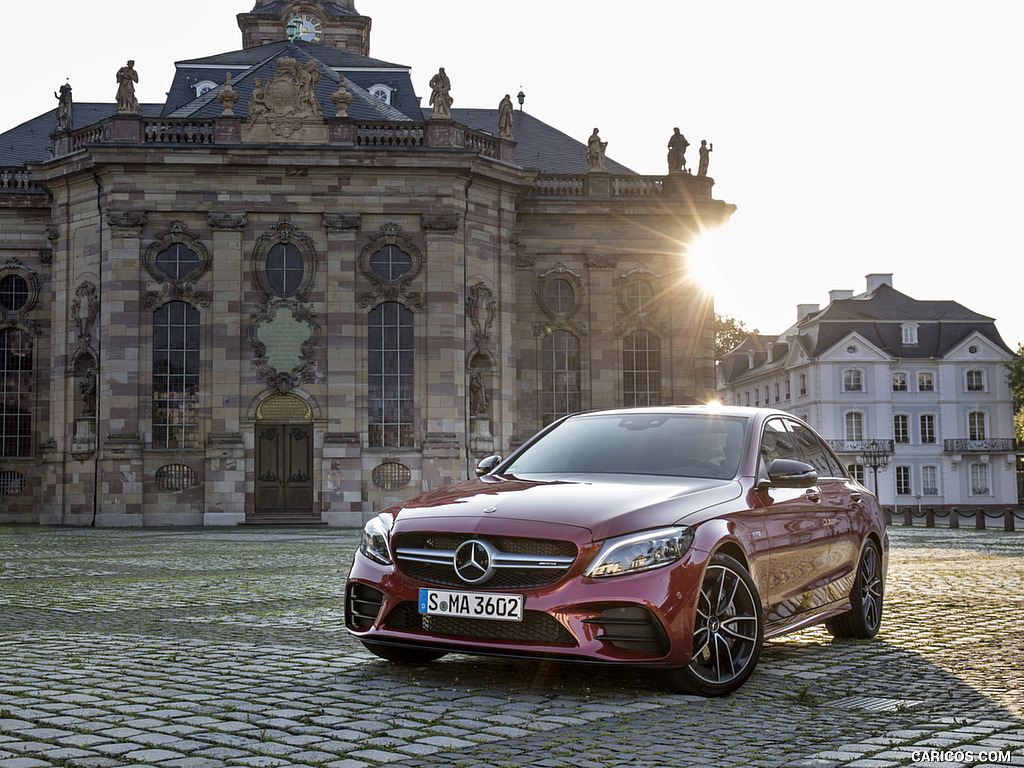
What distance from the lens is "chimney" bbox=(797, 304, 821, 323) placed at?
75438mm

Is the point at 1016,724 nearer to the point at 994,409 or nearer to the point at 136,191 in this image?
the point at 136,191

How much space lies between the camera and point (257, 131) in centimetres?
3281

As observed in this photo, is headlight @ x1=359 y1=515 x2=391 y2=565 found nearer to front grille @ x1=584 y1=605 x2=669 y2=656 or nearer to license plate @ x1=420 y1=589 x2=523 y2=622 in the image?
license plate @ x1=420 y1=589 x2=523 y2=622

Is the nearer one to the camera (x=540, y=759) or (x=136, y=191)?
(x=540, y=759)

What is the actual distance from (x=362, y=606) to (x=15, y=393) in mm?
33644

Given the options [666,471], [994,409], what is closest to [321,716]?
[666,471]

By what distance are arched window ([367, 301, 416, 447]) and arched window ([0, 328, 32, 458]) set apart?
38.9 feet

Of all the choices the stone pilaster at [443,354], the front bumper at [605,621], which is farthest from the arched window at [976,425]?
the front bumper at [605,621]

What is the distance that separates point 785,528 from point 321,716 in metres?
3.13

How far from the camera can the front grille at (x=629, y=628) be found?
576 cm

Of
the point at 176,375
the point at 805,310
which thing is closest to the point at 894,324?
the point at 805,310

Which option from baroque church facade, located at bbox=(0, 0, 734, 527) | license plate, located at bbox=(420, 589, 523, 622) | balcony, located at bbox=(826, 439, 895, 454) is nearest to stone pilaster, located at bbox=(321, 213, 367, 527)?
baroque church facade, located at bbox=(0, 0, 734, 527)

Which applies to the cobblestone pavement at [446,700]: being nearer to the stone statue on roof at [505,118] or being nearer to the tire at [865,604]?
the tire at [865,604]

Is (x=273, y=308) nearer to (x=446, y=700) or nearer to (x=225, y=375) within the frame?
(x=225, y=375)
